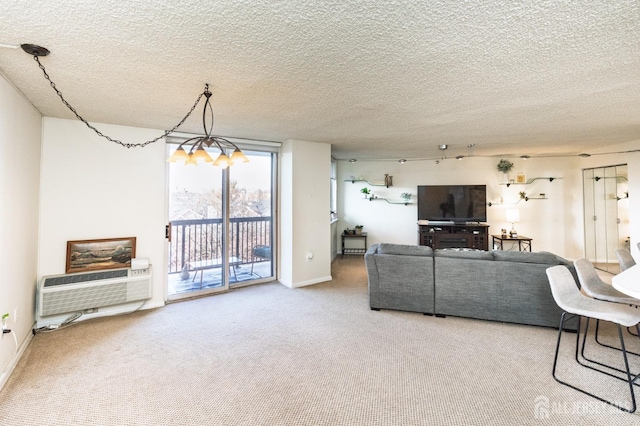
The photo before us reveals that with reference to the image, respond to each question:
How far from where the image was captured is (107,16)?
1394 mm

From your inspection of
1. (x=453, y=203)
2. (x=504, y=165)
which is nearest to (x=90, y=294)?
(x=453, y=203)

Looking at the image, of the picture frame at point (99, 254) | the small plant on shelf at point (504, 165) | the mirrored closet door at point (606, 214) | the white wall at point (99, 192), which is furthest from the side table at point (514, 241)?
the picture frame at point (99, 254)

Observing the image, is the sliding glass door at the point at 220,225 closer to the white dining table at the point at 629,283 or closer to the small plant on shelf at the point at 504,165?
the white dining table at the point at 629,283

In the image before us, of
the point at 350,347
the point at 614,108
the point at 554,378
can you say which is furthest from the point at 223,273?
the point at 614,108

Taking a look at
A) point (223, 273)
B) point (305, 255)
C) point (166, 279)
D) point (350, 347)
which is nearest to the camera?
point (350, 347)

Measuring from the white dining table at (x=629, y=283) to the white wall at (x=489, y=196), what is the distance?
14.7 ft

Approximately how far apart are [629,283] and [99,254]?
487cm

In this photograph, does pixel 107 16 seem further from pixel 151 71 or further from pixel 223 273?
pixel 223 273

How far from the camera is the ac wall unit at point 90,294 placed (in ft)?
9.62

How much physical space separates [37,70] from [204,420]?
2.67m

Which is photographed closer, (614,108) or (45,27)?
(45,27)

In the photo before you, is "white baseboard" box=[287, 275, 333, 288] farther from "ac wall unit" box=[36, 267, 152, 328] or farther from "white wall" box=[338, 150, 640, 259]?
"white wall" box=[338, 150, 640, 259]

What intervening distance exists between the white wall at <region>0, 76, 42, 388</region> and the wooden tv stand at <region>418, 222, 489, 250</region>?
6.10 meters

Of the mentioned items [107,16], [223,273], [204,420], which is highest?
[107,16]
